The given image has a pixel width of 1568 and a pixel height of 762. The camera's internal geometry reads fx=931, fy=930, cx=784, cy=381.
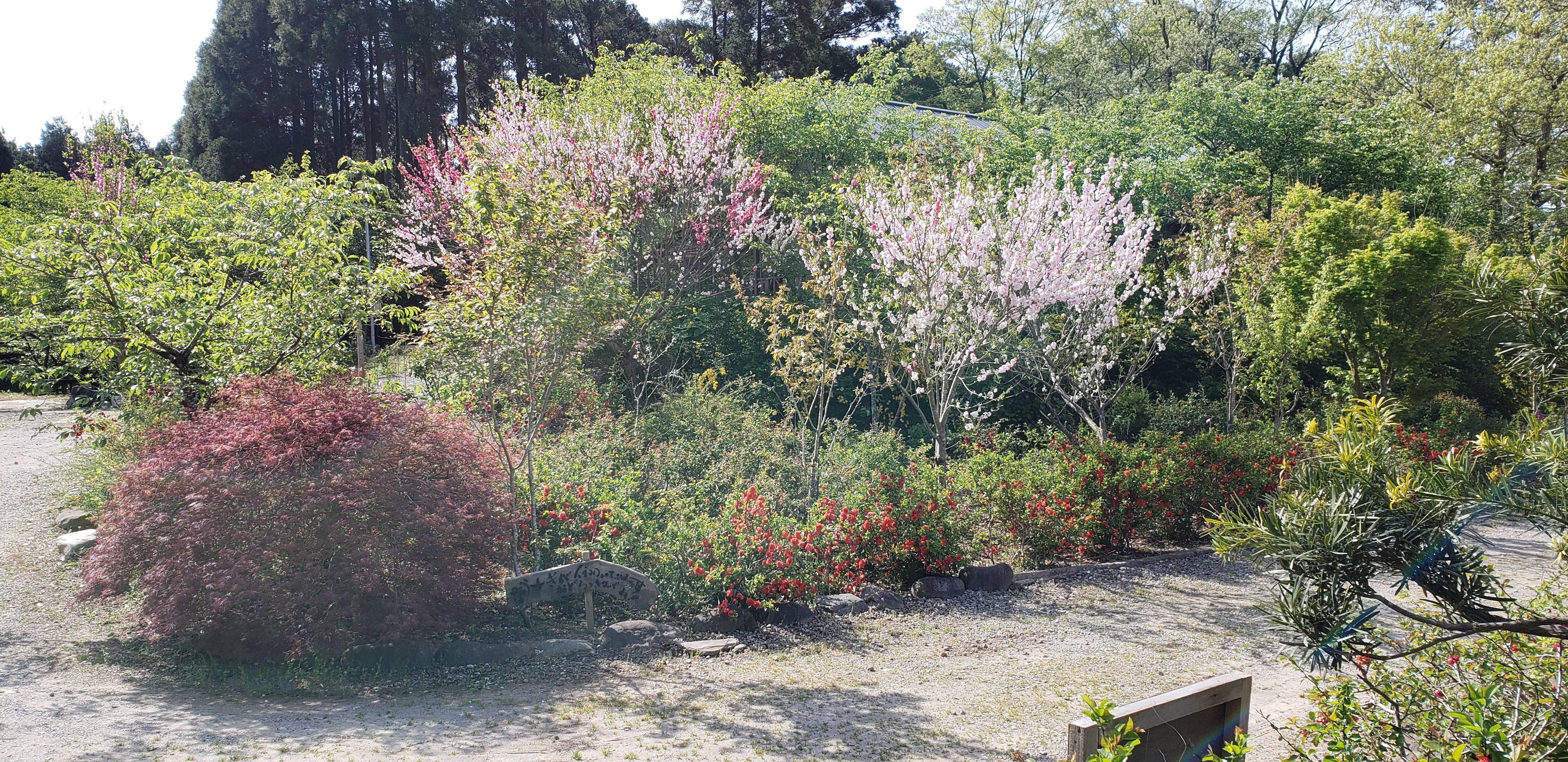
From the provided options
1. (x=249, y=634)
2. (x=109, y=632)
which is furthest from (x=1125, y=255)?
(x=109, y=632)

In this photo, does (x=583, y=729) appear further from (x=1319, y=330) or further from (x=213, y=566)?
(x=1319, y=330)

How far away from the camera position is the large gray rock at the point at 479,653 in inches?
225

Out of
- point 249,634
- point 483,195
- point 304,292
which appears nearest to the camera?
point 249,634

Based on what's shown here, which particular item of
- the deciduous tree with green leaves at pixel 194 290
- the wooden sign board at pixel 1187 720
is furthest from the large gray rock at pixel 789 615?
the deciduous tree with green leaves at pixel 194 290

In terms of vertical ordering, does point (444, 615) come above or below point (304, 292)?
below

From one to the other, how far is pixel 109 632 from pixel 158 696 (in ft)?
5.33

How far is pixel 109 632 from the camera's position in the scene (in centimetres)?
625

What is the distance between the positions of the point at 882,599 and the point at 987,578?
1.01m

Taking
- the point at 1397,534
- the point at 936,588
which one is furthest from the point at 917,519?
the point at 1397,534

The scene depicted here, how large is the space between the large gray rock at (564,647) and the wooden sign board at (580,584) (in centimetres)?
28

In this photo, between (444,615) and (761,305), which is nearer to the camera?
(444,615)

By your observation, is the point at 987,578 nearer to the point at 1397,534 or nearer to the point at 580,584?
the point at 580,584

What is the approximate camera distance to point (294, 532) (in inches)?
212

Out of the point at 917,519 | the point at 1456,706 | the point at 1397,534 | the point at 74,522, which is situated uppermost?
the point at 1397,534
